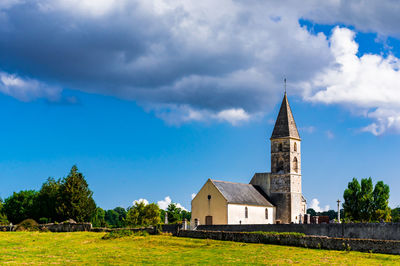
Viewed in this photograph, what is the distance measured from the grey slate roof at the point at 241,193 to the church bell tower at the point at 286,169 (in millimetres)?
2263

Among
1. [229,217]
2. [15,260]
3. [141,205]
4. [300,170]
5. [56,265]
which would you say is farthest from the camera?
[141,205]

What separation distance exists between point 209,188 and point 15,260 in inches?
1543

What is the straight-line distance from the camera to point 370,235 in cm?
3750

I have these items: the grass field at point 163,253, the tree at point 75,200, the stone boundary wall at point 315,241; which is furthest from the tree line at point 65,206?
the stone boundary wall at point 315,241

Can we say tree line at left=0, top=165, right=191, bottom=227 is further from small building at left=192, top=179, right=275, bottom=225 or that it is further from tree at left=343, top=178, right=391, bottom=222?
tree at left=343, top=178, right=391, bottom=222

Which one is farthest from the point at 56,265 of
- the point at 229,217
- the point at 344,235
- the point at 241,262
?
the point at 229,217

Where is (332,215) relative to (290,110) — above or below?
below

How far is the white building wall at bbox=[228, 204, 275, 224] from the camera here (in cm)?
6356

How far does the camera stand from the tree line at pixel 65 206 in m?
71.7

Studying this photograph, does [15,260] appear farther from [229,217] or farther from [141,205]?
[141,205]

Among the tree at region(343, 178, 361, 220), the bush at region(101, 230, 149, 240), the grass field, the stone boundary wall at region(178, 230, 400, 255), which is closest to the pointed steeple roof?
the tree at region(343, 178, 361, 220)

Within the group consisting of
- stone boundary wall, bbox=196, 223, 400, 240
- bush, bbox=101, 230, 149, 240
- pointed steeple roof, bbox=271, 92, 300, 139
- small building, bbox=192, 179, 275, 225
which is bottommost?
bush, bbox=101, 230, 149, 240

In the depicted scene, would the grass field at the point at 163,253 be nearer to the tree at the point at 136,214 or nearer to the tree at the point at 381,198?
the tree at the point at 136,214

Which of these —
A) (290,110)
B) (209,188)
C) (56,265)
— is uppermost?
(290,110)
